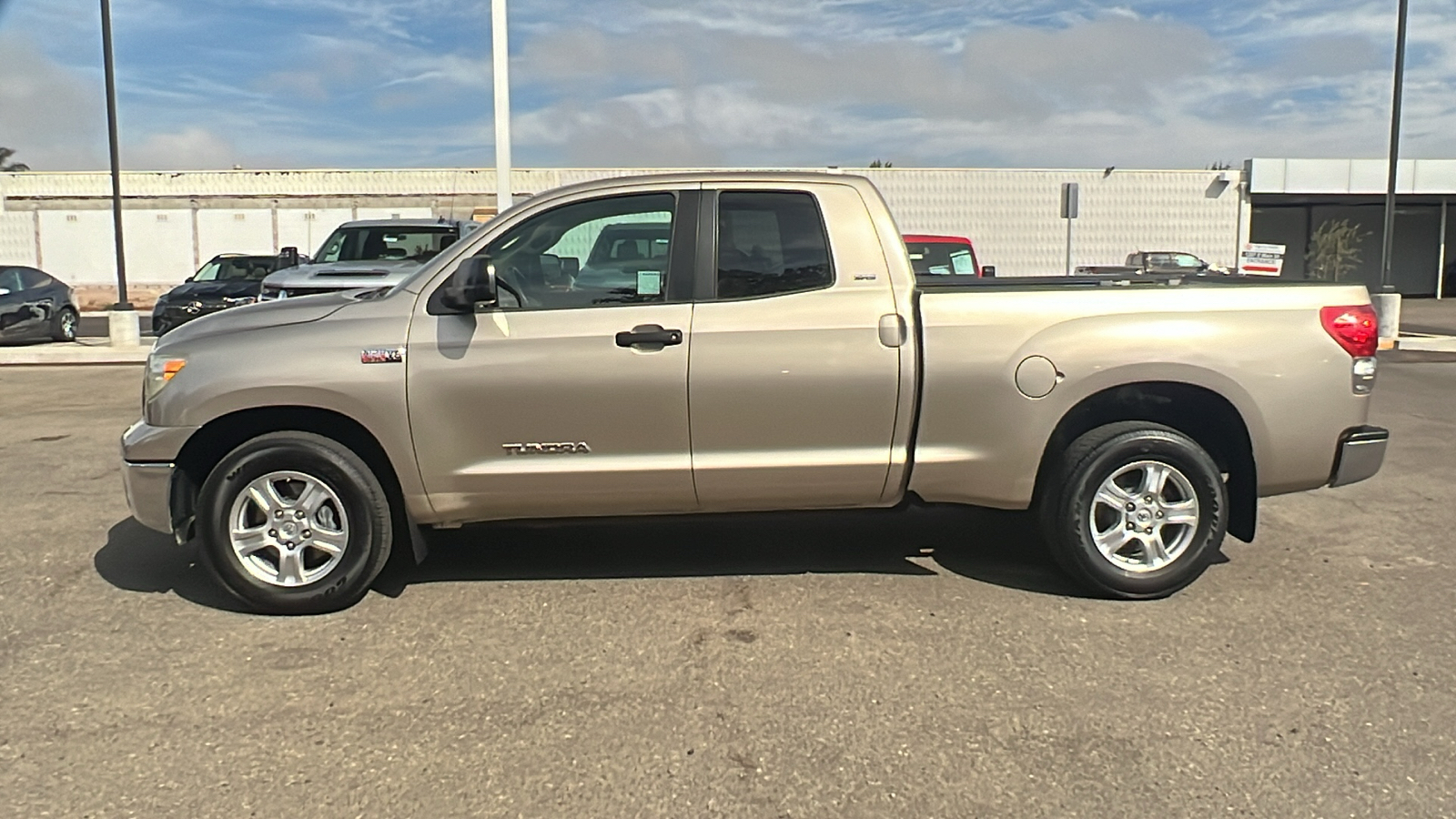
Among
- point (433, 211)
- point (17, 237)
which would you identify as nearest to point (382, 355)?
point (433, 211)

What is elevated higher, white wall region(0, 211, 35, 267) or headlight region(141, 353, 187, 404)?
white wall region(0, 211, 35, 267)

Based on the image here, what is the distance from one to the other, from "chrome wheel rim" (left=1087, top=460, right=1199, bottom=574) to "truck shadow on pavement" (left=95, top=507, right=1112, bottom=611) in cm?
30

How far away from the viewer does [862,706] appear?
3.78 metres

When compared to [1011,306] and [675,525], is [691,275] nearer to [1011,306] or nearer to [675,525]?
[1011,306]

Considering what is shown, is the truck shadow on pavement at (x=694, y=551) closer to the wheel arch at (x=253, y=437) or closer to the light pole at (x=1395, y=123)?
the wheel arch at (x=253, y=437)

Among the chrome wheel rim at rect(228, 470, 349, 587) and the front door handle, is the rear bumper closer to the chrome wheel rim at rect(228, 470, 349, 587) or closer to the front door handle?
the front door handle

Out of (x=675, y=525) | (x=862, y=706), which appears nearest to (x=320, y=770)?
(x=862, y=706)

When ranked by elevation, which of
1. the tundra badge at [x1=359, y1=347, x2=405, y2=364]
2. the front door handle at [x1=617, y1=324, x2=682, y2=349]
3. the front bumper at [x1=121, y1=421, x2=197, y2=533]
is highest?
the front door handle at [x1=617, y1=324, x2=682, y2=349]

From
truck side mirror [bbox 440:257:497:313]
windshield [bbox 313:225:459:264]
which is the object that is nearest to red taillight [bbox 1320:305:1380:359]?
truck side mirror [bbox 440:257:497:313]

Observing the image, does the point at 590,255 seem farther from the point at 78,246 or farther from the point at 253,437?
the point at 78,246

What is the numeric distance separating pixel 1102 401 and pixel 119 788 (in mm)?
4071

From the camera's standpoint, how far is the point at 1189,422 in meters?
5.13

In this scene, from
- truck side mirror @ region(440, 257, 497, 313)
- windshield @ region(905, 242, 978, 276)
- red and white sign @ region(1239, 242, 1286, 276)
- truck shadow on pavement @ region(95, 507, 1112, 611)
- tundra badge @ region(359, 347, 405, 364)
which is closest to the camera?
truck side mirror @ region(440, 257, 497, 313)

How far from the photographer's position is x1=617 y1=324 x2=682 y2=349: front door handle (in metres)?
4.67
